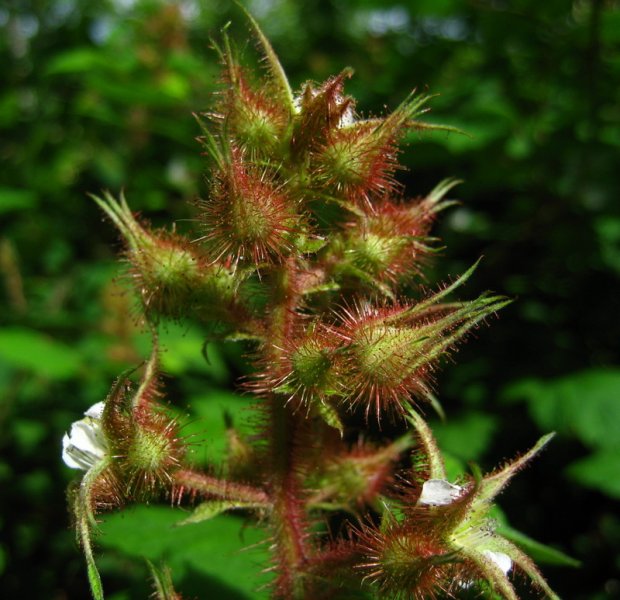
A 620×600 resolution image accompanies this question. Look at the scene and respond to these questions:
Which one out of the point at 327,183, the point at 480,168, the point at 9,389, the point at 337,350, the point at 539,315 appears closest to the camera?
the point at 337,350

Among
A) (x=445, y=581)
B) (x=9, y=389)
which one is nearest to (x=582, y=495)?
(x=445, y=581)

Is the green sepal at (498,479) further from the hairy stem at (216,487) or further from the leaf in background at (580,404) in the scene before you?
the leaf in background at (580,404)

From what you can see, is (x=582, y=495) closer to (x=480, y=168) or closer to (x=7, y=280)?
(x=480, y=168)

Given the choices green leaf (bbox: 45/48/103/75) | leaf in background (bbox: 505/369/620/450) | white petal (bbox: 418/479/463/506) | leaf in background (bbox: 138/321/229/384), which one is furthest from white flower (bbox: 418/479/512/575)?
green leaf (bbox: 45/48/103/75)

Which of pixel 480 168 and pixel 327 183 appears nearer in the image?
pixel 327 183

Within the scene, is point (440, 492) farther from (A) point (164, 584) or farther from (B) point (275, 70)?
(B) point (275, 70)

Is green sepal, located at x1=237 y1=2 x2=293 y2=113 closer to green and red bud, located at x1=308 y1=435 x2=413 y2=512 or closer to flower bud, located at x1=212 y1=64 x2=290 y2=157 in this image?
flower bud, located at x1=212 y1=64 x2=290 y2=157
